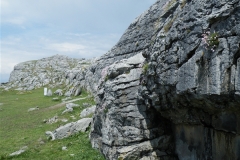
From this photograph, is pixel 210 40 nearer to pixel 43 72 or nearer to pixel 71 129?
pixel 71 129

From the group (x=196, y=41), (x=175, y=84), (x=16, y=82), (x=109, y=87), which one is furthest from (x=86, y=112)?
(x=16, y=82)

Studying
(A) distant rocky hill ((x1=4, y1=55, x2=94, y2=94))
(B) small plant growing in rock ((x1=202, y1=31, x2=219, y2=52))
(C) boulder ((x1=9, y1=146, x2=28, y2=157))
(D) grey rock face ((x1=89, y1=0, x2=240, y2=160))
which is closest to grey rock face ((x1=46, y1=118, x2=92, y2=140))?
(C) boulder ((x1=9, y1=146, x2=28, y2=157))

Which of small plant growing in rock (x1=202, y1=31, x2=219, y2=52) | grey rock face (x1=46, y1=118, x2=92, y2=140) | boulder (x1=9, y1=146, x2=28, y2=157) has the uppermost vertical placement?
small plant growing in rock (x1=202, y1=31, x2=219, y2=52)

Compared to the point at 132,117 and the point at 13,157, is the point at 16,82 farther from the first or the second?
the point at 132,117

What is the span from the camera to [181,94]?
12.0 meters

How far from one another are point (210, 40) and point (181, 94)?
3.16m

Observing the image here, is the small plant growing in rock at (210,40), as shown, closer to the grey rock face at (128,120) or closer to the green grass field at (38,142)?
the grey rock face at (128,120)

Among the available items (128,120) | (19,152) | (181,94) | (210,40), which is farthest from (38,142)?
(210,40)

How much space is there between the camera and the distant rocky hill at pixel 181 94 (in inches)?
380

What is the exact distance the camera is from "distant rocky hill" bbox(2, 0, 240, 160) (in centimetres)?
964

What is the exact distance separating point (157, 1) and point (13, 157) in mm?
23735

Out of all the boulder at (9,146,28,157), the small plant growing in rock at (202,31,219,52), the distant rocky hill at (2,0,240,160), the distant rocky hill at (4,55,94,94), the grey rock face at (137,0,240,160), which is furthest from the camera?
the distant rocky hill at (4,55,94,94)

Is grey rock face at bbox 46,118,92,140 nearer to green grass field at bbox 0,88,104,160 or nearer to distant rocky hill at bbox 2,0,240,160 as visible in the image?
green grass field at bbox 0,88,104,160

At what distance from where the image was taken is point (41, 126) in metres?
31.8
